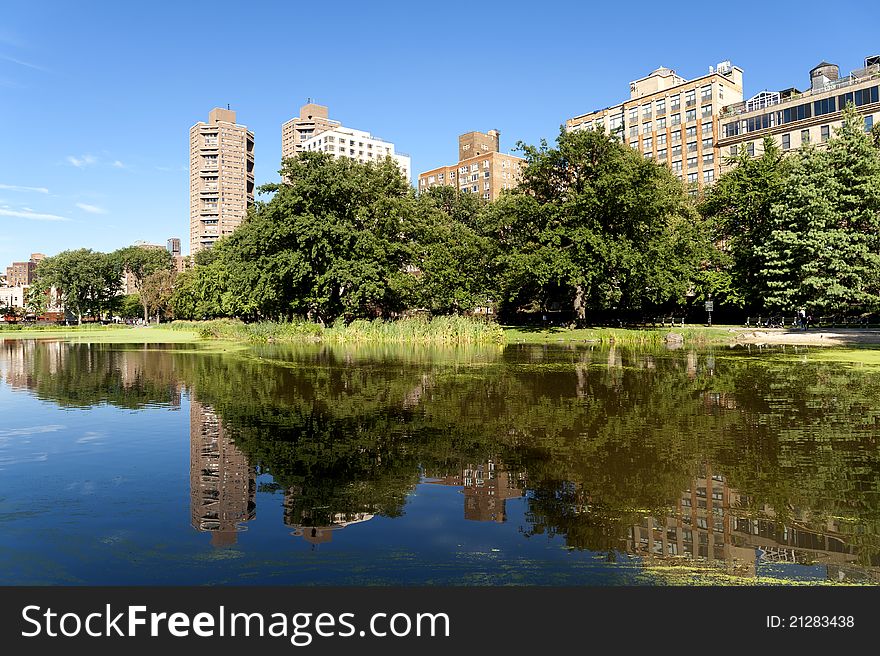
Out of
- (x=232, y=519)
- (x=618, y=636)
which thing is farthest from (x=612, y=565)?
(x=232, y=519)

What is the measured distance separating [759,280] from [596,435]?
52.4m

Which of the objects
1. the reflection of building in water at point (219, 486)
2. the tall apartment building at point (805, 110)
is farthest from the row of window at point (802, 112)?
the reflection of building in water at point (219, 486)

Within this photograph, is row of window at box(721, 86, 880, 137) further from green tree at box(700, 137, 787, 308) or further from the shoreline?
the shoreline

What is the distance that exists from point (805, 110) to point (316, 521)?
342ft

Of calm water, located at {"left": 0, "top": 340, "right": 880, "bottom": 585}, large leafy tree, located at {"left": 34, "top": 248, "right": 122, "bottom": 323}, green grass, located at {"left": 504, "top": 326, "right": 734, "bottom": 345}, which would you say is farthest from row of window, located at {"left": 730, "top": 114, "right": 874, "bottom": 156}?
large leafy tree, located at {"left": 34, "top": 248, "right": 122, "bottom": 323}

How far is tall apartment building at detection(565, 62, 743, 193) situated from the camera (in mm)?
105562

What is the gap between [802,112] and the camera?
293 ft

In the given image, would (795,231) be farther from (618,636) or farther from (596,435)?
(618,636)

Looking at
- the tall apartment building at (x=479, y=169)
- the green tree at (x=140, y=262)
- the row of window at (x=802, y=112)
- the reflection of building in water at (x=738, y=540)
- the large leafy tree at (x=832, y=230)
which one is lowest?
the reflection of building in water at (x=738, y=540)

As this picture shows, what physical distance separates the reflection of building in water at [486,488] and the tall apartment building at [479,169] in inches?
5733

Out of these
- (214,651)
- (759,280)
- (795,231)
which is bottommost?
(214,651)

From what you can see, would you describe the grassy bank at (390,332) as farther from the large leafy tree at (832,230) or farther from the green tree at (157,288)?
the green tree at (157,288)

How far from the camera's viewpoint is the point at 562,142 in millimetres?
54375

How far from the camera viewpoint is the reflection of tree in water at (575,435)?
700cm
